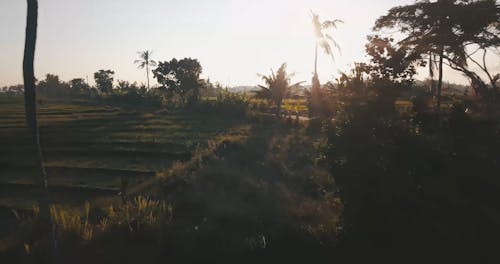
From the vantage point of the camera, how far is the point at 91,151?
24703 mm

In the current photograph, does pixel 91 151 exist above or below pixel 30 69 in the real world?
below

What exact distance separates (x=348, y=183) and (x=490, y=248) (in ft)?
12.4

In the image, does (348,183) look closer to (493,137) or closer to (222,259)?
(222,259)

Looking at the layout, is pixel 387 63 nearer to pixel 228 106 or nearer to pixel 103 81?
pixel 228 106

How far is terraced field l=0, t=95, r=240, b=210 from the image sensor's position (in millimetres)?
18119

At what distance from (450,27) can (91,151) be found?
21754 millimetres

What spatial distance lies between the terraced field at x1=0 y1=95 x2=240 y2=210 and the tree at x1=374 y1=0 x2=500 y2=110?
14.0 meters

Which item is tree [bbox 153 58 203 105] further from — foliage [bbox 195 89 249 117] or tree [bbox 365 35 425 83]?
tree [bbox 365 35 425 83]

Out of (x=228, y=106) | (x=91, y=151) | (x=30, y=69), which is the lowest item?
(x=91, y=151)

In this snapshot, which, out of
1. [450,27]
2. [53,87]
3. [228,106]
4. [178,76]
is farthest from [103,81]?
[450,27]

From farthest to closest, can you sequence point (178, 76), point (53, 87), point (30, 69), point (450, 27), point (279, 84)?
point (53, 87)
point (178, 76)
point (279, 84)
point (450, 27)
point (30, 69)

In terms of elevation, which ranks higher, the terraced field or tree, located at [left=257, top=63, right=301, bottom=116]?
tree, located at [left=257, top=63, right=301, bottom=116]

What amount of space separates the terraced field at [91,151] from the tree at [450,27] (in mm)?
13972

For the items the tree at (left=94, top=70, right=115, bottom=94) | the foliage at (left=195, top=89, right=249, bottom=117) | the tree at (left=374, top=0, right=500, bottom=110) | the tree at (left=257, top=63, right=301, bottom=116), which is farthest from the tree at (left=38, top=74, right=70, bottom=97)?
the tree at (left=374, top=0, right=500, bottom=110)
